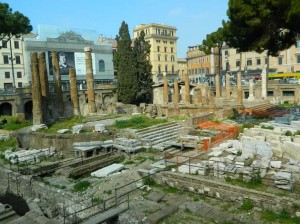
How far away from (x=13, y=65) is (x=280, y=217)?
2128 inches

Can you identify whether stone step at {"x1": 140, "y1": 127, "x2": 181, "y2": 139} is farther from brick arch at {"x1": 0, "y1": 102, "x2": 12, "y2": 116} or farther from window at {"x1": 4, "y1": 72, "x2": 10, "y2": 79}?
window at {"x1": 4, "y1": 72, "x2": 10, "y2": 79}

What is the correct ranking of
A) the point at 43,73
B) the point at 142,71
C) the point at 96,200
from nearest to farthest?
the point at 96,200
the point at 43,73
the point at 142,71

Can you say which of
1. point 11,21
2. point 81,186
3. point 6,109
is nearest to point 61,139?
point 81,186

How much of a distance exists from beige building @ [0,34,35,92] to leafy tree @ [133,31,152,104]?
831 inches

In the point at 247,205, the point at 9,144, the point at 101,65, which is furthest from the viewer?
the point at 101,65

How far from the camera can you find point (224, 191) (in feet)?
33.0

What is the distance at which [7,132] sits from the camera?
23922 mm

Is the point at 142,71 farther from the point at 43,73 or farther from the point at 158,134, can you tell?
the point at 158,134

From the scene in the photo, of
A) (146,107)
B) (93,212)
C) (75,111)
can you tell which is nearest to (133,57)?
(146,107)

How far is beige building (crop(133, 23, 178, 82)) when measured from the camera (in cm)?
7450

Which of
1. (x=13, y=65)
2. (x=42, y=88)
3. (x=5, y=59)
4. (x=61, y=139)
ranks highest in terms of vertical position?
(x=5, y=59)

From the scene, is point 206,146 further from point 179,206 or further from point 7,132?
point 7,132

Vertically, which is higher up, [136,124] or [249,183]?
[136,124]

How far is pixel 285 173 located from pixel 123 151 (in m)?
8.67
